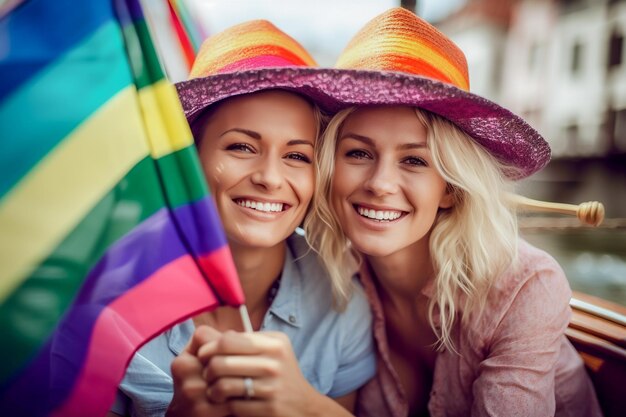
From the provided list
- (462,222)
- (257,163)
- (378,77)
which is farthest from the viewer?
(462,222)

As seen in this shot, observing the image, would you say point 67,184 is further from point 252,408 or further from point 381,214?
point 381,214

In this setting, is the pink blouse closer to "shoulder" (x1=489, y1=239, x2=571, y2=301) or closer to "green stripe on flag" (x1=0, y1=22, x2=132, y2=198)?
"shoulder" (x1=489, y1=239, x2=571, y2=301)

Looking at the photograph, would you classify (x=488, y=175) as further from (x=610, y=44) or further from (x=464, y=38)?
(x=464, y=38)

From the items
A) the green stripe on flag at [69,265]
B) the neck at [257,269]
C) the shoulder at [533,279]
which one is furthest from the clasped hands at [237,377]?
the shoulder at [533,279]

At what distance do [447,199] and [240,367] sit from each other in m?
1.08

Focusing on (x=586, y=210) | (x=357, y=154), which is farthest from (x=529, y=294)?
(x=357, y=154)

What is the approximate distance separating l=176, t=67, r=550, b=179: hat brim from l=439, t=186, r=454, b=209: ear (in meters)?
0.21

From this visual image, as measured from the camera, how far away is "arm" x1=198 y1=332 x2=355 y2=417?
1084mm

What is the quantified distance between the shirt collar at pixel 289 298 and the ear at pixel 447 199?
2.10 ft

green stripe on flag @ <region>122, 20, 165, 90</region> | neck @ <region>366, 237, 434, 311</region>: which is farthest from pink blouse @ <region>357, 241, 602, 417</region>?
→ green stripe on flag @ <region>122, 20, 165, 90</region>

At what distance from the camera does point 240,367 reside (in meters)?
1.08

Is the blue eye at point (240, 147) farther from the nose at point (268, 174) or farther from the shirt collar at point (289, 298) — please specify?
the shirt collar at point (289, 298)

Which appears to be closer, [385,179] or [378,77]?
[378,77]

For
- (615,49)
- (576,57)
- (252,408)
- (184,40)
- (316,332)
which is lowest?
(252,408)
